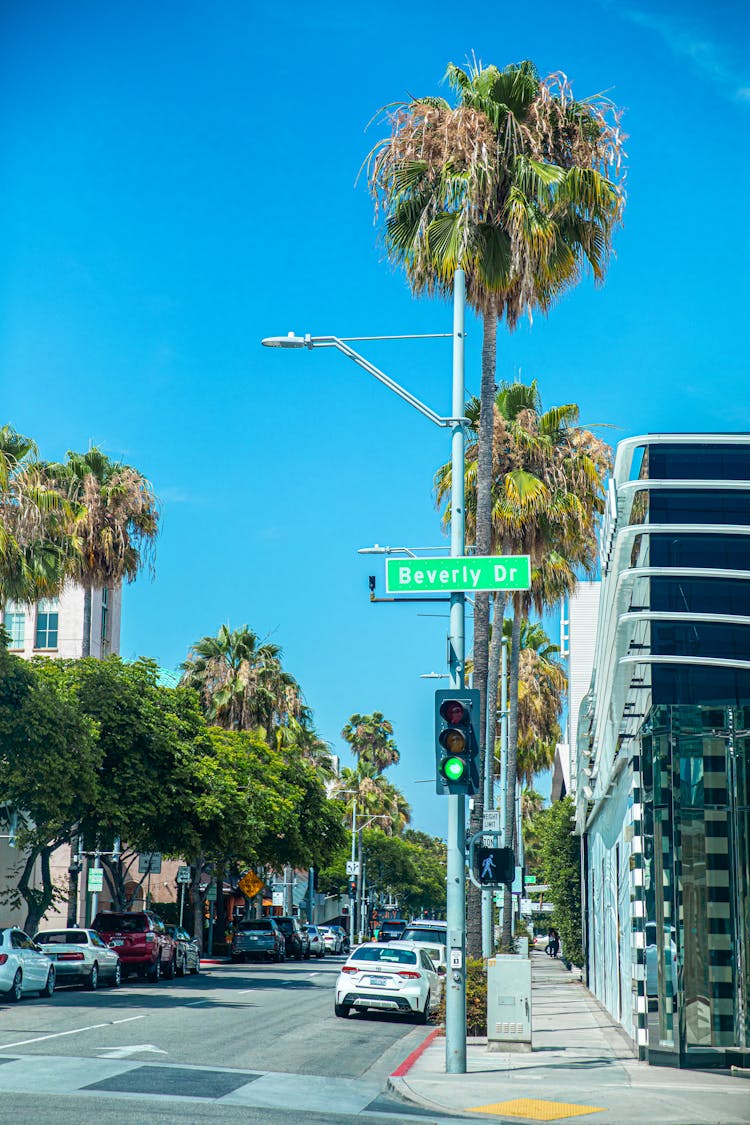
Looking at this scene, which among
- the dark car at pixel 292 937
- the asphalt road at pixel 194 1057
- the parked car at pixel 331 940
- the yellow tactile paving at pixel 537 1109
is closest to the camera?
the asphalt road at pixel 194 1057

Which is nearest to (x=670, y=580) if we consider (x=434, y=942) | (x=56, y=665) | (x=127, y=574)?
(x=434, y=942)

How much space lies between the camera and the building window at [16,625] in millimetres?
65062

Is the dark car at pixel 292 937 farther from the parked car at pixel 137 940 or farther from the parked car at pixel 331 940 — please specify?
the parked car at pixel 137 940

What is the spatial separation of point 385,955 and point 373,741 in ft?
277

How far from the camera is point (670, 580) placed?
1648 centimetres

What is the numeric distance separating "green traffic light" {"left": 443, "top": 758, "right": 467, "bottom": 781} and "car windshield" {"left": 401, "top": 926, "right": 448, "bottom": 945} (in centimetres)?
1842

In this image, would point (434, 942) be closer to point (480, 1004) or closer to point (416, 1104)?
point (480, 1004)

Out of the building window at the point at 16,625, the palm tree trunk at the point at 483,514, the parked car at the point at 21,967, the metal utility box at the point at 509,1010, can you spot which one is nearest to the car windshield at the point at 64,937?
the parked car at the point at 21,967

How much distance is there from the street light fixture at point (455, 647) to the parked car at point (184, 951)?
22.9 meters

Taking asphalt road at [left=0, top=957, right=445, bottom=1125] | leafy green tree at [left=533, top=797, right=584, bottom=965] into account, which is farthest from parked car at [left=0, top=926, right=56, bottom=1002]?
leafy green tree at [left=533, top=797, right=584, bottom=965]

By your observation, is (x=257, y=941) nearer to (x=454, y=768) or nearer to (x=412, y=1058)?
(x=412, y=1058)

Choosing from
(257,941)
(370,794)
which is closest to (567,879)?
(257,941)

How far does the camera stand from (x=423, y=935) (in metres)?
33.0

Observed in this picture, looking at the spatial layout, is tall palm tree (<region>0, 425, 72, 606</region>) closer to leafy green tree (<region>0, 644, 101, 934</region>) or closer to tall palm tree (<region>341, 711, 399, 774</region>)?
leafy green tree (<region>0, 644, 101, 934</region>)
